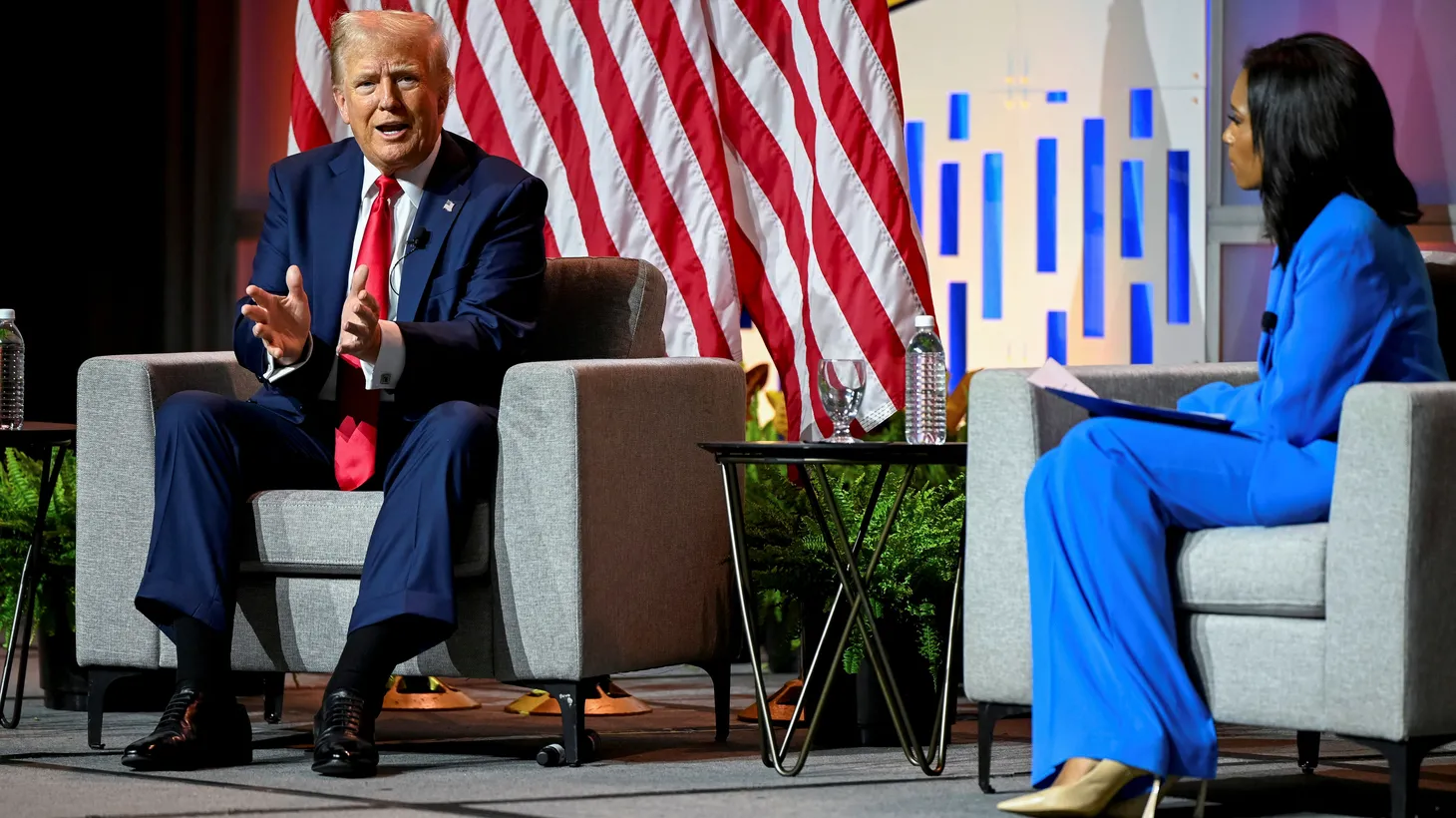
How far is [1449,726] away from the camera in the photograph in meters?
2.43

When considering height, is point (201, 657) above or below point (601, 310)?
below

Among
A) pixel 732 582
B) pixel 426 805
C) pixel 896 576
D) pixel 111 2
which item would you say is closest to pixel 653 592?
pixel 732 582

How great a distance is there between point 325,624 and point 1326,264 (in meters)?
1.67

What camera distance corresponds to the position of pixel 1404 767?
2391 mm

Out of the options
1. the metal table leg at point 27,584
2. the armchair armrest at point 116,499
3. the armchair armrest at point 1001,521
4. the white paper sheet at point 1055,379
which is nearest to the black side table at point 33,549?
the metal table leg at point 27,584

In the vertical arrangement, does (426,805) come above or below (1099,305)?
below

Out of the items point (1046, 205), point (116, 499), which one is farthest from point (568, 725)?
point (1046, 205)

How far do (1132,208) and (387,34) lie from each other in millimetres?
2481

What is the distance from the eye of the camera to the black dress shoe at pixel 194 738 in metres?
2.93

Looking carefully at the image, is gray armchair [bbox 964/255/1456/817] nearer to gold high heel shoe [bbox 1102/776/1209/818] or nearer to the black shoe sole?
gold high heel shoe [bbox 1102/776/1209/818]

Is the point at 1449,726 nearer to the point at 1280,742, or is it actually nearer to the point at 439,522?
the point at 1280,742

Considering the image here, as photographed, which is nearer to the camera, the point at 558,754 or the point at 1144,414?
the point at 1144,414

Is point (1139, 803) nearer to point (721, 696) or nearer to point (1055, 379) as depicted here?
point (1055, 379)

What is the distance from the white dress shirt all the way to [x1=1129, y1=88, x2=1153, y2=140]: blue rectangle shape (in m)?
2.38
